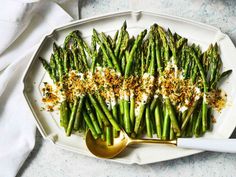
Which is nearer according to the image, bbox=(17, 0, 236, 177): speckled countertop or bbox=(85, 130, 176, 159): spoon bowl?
bbox=(85, 130, 176, 159): spoon bowl

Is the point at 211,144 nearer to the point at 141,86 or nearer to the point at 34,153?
the point at 141,86

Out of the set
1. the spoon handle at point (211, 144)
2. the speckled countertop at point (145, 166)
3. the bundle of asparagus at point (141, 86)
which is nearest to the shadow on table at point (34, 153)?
the speckled countertop at point (145, 166)

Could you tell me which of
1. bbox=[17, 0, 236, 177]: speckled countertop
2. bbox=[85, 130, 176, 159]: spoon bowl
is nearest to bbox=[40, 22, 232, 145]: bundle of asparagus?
bbox=[85, 130, 176, 159]: spoon bowl

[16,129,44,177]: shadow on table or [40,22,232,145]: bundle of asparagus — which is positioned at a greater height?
[40,22,232,145]: bundle of asparagus

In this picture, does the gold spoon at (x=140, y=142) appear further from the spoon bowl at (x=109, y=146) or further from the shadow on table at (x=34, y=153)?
the shadow on table at (x=34, y=153)

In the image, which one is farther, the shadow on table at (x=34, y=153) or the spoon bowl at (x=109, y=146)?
the shadow on table at (x=34, y=153)

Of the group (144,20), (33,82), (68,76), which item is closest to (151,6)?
(144,20)

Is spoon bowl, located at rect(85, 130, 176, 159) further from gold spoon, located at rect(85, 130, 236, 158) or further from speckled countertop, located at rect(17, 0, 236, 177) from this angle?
speckled countertop, located at rect(17, 0, 236, 177)

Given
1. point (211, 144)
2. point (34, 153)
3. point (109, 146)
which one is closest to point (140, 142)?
point (109, 146)
